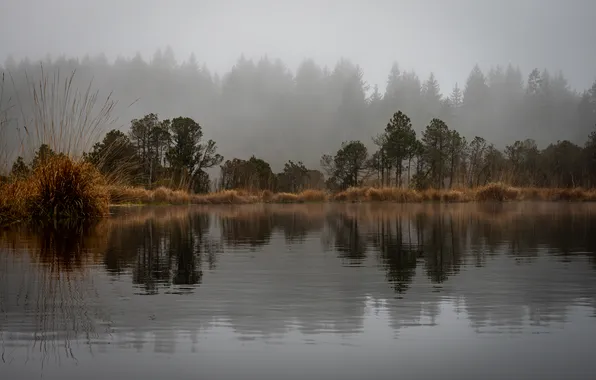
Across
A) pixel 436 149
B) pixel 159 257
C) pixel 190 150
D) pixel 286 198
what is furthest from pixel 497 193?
pixel 159 257

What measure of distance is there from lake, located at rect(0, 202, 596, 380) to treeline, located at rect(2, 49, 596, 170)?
59.7m

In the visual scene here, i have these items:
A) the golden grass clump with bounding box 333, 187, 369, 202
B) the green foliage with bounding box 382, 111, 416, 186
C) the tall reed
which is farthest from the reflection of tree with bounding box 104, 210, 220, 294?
the green foliage with bounding box 382, 111, 416, 186

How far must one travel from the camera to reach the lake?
1.80 meters

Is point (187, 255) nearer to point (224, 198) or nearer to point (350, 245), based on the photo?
point (350, 245)

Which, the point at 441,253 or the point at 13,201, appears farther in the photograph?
the point at 13,201

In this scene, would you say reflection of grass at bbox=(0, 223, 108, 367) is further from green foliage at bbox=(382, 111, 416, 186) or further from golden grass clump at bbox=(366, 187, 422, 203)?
green foliage at bbox=(382, 111, 416, 186)

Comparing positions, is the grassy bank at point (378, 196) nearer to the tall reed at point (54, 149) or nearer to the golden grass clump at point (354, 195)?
the golden grass clump at point (354, 195)

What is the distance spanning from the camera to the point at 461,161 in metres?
36.6

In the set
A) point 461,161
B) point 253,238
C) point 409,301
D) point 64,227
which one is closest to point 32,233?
point 64,227

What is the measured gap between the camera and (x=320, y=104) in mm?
70312

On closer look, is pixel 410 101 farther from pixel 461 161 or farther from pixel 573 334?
pixel 573 334

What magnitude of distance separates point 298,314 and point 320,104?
6885 centimetres

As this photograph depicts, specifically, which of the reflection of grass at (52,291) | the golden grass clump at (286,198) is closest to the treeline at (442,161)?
the golden grass clump at (286,198)

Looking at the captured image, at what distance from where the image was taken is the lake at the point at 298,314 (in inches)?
70.9
